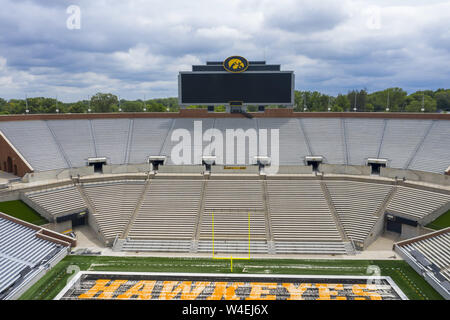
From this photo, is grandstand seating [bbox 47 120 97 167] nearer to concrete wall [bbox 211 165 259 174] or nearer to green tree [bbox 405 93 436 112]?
concrete wall [bbox 211 165 259 174]

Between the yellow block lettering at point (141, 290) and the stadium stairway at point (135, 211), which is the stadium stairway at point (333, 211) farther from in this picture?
the stadium stairway at point (135, 211)

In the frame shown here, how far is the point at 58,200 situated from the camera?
2472cm

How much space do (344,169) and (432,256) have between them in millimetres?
11186

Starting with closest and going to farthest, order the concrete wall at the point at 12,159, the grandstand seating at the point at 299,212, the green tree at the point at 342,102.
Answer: the grandstand seating at the point at 299,212
the concrete wall at the point at 12,159
the green tree at the point at 342,102

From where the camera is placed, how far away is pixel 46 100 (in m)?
70.6

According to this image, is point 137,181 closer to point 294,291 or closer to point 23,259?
point 23,259

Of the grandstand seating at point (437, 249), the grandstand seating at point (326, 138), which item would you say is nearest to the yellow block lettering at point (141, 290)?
the grandstand seating at point (437, 249)

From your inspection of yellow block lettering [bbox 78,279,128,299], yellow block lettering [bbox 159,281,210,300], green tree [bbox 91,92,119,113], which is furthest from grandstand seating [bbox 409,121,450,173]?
green tree [bbox 91,92,119,113]

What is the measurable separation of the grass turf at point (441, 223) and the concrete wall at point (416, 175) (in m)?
4.07

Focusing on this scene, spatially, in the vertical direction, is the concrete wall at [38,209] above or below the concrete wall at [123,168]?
below

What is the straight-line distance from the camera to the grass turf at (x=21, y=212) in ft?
75.6

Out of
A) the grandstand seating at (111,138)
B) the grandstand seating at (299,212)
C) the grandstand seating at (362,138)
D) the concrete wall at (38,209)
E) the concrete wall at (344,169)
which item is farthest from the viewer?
the grandstand seating at (111,138)
